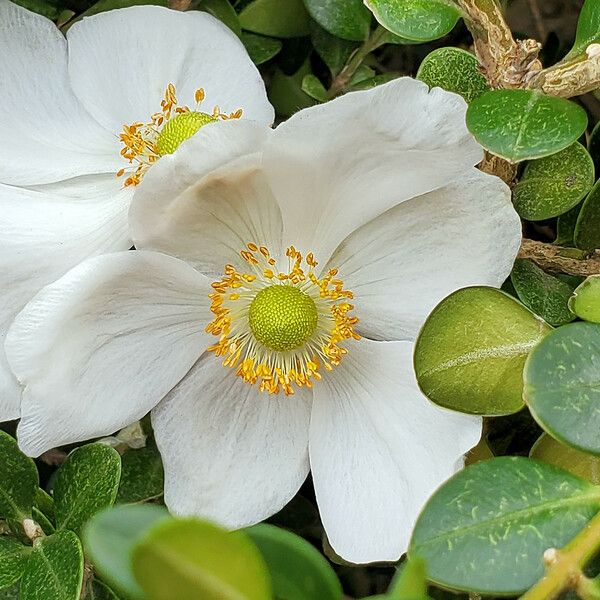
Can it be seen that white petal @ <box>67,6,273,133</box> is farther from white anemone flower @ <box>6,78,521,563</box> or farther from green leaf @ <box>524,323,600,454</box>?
green leaf @ <box>524,323,600,454</box>

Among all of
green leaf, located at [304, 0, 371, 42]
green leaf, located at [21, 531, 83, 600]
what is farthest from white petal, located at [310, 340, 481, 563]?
green leaf, located at [304, 0, 371, 42]

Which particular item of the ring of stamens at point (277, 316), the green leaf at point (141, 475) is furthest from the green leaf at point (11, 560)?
the ring of stamens at point (277, 316)

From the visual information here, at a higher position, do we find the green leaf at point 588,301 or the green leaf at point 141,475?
the green leaf at point 588,301

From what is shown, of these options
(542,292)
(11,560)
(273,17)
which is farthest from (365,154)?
(11,560)

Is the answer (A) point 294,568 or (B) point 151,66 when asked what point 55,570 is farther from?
(B) point 151,66

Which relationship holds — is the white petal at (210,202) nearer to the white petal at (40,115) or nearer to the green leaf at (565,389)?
the white petal at (40,115)
